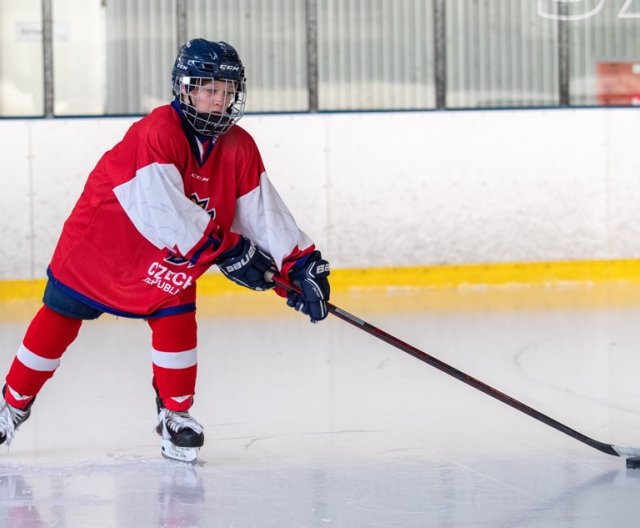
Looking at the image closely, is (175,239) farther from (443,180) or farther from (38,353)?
(443,180)

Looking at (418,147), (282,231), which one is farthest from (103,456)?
(418,147)

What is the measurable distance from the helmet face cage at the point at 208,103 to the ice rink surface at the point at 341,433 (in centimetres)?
78

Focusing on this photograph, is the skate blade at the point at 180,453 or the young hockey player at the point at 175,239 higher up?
the young hockey player at the point at 175,239

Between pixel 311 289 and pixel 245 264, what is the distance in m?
0.17

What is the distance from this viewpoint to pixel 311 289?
302cm

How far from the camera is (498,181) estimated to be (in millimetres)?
7027

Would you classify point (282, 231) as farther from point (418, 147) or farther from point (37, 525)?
point (418, 147)

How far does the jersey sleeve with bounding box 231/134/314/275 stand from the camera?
309 cm

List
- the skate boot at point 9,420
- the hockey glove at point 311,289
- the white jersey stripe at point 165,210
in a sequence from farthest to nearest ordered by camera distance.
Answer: the skate boot at point 9,420 → the hockey glove at point 311,289 → the white jersey stripe at point 165,210

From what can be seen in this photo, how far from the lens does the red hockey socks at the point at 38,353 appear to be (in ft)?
10.2

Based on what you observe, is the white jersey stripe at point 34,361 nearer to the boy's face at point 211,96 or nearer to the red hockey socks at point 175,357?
the red hockey socks at point 175,357

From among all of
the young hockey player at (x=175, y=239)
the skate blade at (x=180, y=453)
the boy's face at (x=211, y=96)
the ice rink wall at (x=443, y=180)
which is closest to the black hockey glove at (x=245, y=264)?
the young hockey player at (x=175, y=239)

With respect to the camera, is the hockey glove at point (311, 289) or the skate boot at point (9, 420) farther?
the skate boot at point (9, 420)

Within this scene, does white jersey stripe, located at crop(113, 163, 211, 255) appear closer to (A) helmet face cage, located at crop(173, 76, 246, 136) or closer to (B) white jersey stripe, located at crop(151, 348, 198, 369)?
(A) helmet face cage, located at crop(173, 76, 246, 136)
